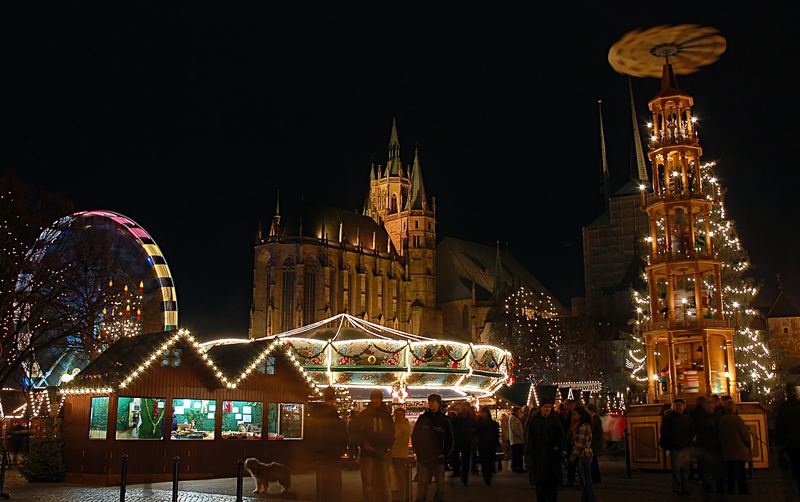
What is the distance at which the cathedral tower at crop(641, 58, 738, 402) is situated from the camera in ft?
66.0

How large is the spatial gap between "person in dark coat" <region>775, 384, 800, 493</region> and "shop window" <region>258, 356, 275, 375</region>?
1332 centimetres

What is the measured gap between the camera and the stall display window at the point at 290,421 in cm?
2159

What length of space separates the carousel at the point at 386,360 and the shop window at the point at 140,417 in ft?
11.2

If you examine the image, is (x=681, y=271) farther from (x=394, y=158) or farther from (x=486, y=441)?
(x=394, y=158)

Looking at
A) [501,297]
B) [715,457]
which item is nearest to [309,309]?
[501,297]

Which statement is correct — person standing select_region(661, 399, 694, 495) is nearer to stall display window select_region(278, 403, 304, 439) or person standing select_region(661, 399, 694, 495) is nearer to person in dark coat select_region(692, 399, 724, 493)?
person in dark coat select_region(692, 399, 724, 493)

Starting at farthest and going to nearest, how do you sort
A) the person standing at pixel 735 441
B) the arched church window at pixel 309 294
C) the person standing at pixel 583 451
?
the arched church window at pixel 309 294 < the person standing at pixel 735 441 < the person standing at pixel 583 451

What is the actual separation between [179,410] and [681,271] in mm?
13094

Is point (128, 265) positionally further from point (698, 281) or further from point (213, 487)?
point (698, 281)

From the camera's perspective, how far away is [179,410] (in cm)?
1966

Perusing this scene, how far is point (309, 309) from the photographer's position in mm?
82125

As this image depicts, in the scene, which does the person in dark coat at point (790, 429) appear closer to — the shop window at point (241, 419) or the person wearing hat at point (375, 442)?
the person wearing hat at point (375, 442)

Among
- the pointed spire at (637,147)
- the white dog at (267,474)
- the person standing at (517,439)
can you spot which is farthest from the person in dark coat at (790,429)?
the pointed spire at (637,147)

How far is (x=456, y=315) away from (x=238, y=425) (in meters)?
78.7
